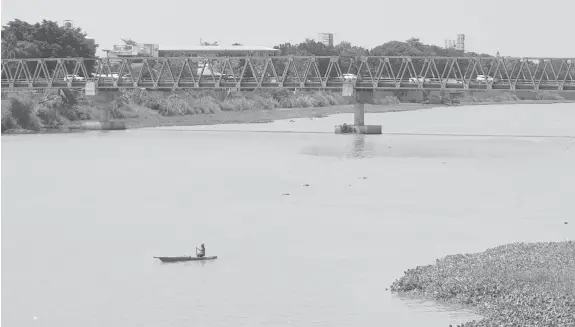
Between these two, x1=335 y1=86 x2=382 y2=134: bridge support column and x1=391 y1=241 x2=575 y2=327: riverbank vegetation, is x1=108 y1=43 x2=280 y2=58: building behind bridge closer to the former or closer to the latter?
x1=335 y1=86 x2=382 y2=134: bridge support column

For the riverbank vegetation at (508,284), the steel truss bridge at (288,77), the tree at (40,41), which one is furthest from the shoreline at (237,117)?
the riverbank vegetation at (508,284)

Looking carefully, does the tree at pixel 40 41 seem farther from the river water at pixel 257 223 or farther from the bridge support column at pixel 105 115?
the river water at pixel 257 223

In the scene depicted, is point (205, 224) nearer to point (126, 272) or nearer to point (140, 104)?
point (126, 272)

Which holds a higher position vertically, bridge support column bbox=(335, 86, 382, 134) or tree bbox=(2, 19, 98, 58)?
tree bbox=(2, 19, 98, 58)

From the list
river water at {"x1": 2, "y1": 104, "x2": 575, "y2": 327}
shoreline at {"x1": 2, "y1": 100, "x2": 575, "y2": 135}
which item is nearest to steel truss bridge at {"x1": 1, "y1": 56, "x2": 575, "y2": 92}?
shoreline at {"x1": 2, "y1": 100, "x2": 575, "y2": 135}

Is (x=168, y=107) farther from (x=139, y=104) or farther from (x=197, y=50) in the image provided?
(x=197, y=50)

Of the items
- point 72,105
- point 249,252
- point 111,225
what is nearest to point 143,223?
point 111,225

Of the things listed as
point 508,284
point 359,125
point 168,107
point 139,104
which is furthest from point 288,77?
point 508,284
